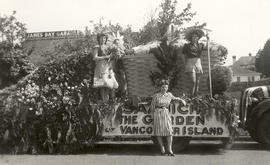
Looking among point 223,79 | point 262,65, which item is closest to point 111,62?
point 223,79

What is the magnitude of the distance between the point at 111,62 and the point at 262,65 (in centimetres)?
799

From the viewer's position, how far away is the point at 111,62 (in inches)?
424

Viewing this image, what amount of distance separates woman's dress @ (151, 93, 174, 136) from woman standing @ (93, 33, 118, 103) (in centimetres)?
138

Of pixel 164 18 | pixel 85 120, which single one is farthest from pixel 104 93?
pixel 164 18

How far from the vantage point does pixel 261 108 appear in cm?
1047

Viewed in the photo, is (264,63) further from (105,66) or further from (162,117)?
(162,117)

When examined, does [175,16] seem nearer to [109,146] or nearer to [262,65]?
[262,65]

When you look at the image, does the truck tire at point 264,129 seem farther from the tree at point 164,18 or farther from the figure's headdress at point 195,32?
the tree at point 164,18

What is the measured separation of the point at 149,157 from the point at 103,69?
7.73ft

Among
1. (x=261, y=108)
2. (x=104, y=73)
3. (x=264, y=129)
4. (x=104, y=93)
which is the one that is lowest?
(x=264, y=129)

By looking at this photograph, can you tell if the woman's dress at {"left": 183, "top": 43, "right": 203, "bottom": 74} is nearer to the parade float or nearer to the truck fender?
the parade float

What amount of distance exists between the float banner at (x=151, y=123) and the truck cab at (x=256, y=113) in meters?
1.15

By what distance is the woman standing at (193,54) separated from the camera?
10383mm

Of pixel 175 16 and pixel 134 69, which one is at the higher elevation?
pixel 175 16
